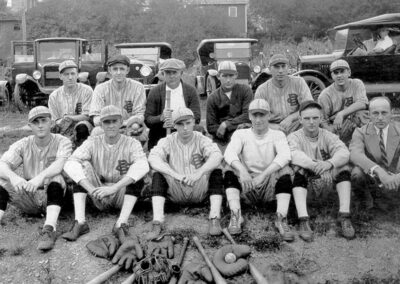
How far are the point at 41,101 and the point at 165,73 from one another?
7.69m

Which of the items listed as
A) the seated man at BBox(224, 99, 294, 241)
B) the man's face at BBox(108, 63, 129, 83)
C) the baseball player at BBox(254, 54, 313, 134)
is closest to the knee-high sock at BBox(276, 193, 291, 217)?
the seated man at BBox(224, 99, 294, 241)

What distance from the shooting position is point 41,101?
42.1ft

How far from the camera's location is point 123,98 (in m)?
6.09

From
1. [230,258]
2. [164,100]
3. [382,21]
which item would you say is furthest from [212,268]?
[382,21]

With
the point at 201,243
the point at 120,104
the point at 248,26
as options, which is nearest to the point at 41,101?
the point at 120,104

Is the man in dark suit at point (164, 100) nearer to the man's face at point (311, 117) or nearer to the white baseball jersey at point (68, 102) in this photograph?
the white baseball jersey at point (68, 102)

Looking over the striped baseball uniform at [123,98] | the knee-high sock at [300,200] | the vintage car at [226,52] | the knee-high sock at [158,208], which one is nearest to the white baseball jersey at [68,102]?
the striped baseball uniform at [123,98]

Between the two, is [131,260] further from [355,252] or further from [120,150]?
[355,252]

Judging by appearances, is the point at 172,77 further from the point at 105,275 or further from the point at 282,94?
the point at 105,275

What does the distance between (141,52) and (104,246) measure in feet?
32.4

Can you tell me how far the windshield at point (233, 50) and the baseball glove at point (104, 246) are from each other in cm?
1022

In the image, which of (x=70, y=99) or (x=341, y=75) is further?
(x=70, y=99)

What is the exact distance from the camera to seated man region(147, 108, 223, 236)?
4715mm

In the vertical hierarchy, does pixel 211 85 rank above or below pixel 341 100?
above
